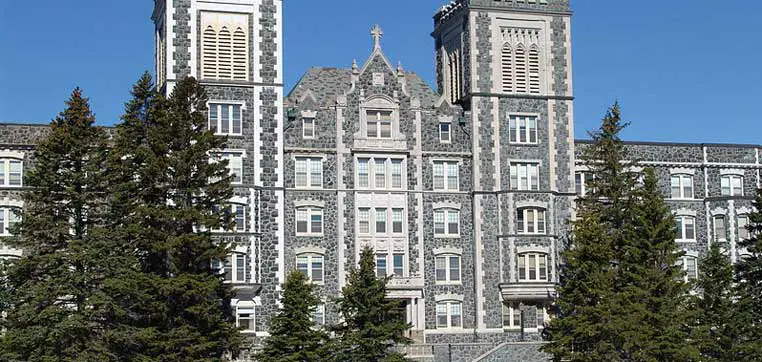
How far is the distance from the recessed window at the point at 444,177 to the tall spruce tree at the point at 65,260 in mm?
21438

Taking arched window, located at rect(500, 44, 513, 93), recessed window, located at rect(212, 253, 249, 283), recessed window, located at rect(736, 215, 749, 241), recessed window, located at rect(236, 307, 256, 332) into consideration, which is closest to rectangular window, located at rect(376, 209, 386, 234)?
recessed window, located at rect(212, 253, 249, 283)

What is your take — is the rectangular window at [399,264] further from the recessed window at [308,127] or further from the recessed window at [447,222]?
the recessed window at [308,127]

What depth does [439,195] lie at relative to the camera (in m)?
72.3

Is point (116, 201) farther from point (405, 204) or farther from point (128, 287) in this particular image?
point (405, 204)

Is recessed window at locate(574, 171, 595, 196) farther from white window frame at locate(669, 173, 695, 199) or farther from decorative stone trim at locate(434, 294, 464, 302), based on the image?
decorative stone trim at locate(434, 294, 464, 302)

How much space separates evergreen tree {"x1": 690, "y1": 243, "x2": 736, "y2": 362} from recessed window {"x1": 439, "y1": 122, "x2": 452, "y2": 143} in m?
14.9

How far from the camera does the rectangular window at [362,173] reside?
2805 inches

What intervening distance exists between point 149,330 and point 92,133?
7984 millimetres

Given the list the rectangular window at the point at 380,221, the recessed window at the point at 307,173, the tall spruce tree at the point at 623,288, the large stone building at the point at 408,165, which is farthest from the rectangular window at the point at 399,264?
the tall spruce tree at the point at 623,288

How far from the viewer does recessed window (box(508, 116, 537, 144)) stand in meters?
73.1

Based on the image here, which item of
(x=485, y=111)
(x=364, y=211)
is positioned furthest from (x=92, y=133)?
(x=485, y=111)

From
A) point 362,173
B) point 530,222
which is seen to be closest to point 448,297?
point 530,222

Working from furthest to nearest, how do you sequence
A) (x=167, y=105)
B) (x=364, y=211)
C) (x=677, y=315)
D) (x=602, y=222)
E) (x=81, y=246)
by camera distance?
(x=364, y=211) → (x=602, y=222) → (x=677, y=315) → (x=167, y=105) → (x=81, y=246)

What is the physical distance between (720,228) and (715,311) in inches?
583
